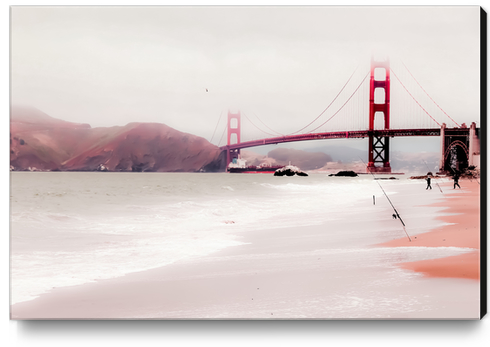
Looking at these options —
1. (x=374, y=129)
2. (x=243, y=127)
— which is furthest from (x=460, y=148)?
(x=243, y=127)

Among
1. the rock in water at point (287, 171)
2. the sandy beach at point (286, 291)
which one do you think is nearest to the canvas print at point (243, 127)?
the sandy beach at point (286, 291)

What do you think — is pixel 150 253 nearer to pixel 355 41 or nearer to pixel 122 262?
pixel 122 262

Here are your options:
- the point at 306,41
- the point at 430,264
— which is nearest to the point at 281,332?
the point at 430,264

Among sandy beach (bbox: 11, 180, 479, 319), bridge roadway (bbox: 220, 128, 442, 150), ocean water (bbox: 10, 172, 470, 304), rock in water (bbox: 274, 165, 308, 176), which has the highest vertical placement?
bridge roadway (bbox: 220, 128, 442, 150)

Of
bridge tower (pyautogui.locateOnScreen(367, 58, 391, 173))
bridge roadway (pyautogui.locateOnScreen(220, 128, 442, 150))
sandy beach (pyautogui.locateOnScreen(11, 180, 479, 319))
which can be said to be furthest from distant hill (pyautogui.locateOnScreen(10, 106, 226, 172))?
bridge tower (pyautogui.locateOnScreen(367, 58, 391, 173))

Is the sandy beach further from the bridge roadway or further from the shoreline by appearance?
the bridge roadway

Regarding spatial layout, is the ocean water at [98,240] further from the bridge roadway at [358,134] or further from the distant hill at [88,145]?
the bridge roadway at [358,134]
